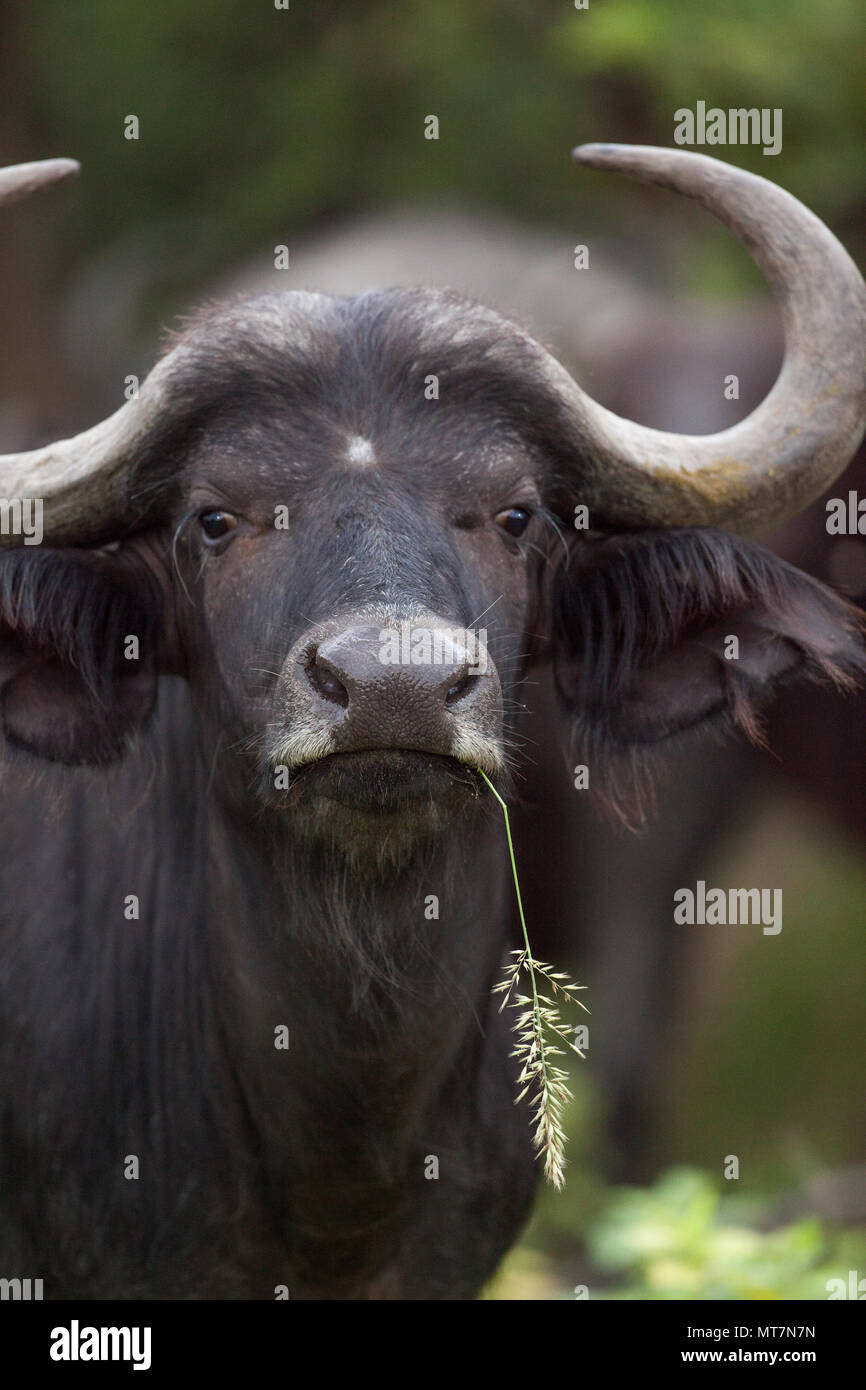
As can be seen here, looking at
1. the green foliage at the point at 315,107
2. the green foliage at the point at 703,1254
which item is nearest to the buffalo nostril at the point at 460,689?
the green foliage at the point at 703,1254

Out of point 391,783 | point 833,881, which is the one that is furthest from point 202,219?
A: point 391,783

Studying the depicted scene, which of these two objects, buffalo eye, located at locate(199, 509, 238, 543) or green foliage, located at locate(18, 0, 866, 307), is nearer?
buffalo eye, located at locate(199, 509, 238, 543)

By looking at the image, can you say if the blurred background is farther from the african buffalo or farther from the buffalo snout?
the buffalo snout

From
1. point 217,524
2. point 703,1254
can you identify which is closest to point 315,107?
point 217,524

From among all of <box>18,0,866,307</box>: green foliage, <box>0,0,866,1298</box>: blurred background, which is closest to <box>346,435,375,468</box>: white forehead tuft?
<box>0,0,866,1298</box>: blurred background

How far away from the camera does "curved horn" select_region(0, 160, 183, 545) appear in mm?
3740

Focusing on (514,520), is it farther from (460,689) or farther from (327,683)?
(327,683)

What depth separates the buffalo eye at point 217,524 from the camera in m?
3.70

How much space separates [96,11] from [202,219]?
5.41ft

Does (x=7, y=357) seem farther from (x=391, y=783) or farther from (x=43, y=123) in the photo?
(x=391, y=783)

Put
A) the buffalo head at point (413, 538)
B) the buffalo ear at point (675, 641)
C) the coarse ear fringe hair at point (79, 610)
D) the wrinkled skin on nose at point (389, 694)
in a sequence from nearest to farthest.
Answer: the wrinkled skin on nose at point (389, 694)
the buffalo head at point (413, 538)
the coarse ear fringe hair at point (79, 610)
the buffalo ear at point (675, 641)

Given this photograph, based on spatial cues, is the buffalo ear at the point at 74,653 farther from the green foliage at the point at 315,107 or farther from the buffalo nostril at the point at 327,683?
the green foliage at the point at 315,107

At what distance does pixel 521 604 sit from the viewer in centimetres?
384

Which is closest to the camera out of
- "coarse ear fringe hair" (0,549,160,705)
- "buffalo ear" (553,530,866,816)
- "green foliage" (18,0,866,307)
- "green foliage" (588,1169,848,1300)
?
"coarse ear fringe hair" (0,549,160,705)
